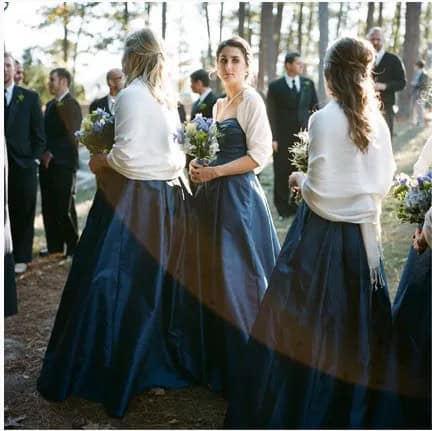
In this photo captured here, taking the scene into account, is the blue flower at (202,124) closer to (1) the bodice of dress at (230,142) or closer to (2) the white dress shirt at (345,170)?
(1) the bodice of dress at (230,142)

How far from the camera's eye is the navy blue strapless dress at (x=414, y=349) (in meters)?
3.16

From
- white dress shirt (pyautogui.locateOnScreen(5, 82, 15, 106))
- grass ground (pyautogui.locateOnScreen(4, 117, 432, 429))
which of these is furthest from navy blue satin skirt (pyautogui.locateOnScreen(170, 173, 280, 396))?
white dress shirt (pyautogui.locateOnScreen(5, 82, 15, 106))

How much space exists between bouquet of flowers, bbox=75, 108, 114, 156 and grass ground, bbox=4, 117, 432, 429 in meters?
1.72

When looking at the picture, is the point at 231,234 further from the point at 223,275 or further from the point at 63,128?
the point at 63,128

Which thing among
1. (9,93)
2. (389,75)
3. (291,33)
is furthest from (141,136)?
(291,33)

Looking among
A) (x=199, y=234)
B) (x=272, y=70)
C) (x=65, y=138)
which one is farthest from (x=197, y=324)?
(x=272, y=70)

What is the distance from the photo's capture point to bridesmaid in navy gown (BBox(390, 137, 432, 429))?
10.3 feet

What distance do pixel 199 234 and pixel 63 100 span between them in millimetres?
4357

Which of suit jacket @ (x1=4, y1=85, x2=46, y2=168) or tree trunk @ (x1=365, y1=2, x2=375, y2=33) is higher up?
tree trunk @ (x1=365, y1=2, x2=375, y2=33)

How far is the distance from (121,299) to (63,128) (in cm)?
454

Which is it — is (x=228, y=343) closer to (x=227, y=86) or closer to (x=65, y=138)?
(x=227, y=86)

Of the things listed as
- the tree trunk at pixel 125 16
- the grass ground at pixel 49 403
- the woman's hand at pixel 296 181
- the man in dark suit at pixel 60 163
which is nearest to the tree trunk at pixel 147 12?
the tree trunk at pixel 125 16

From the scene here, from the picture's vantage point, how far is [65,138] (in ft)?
26.4

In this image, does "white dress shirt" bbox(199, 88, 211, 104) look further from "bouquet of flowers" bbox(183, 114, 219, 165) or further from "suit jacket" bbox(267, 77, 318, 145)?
"bouquet of flowers" bbox(183, 114, 219, 165)
